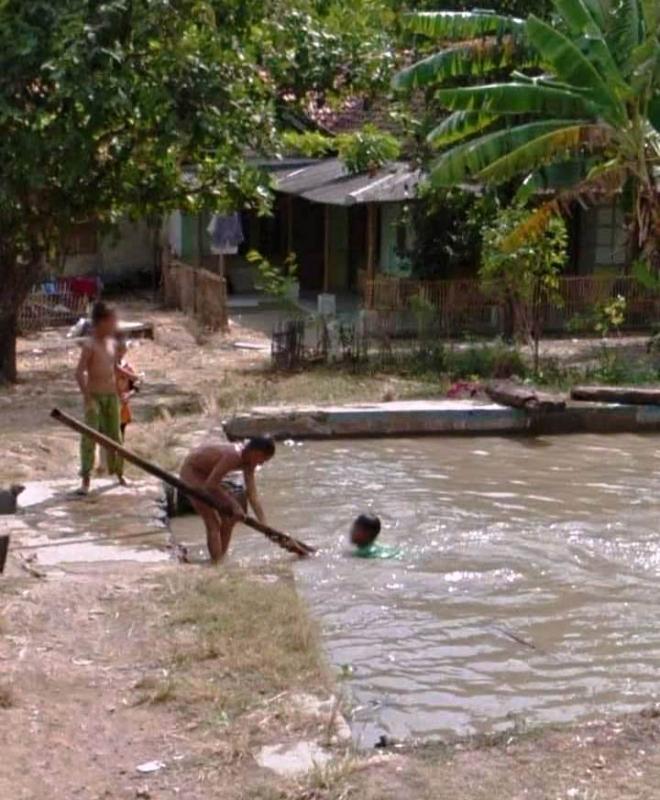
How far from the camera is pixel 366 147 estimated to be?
19641mm

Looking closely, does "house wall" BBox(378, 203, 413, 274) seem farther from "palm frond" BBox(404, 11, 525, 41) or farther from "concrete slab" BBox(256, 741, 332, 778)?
"concrete slab" BBox(256, 741, 332, 778)

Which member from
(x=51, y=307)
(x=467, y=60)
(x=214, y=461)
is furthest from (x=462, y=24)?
(x=51, y=307)

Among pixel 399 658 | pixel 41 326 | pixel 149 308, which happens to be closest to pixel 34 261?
pixel 41 326

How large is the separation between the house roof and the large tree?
4197 millimetres

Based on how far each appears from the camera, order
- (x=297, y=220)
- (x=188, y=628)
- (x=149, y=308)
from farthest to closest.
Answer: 1. (x=297, y=220)
2. (x=149, y=308)
3. (x=188, y=628)

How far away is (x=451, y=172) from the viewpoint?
17.8 m

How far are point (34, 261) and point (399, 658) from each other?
11.4 meters

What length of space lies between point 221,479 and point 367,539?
4.16 feet

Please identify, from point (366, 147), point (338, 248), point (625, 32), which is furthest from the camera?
point (338, 248)

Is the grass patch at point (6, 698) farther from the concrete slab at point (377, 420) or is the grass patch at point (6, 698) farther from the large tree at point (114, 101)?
the large tree at point (114, 101)

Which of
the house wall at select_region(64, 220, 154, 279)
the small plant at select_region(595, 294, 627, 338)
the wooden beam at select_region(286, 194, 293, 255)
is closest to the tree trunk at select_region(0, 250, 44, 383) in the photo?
the small plant at select_region(595, 294, 627, 338)

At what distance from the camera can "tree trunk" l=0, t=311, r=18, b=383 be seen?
19.1 meters

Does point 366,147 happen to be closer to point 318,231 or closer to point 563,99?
point 563,99

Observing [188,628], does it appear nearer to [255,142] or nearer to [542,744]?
[542,744]
